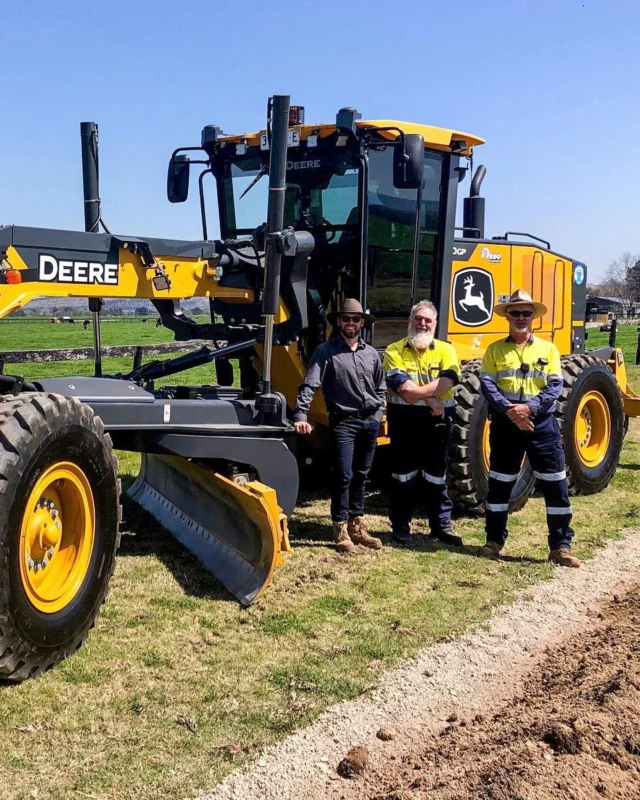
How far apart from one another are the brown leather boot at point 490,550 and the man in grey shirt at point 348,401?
Result: 74 centimetres

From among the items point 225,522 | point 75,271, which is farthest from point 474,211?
point 75,271

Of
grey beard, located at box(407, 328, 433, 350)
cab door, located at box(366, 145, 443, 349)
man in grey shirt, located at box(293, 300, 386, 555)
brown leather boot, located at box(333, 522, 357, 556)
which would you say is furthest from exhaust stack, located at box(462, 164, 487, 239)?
brown leather boot, located at box(333, 522, 357, 556)

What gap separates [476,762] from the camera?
10.7ft

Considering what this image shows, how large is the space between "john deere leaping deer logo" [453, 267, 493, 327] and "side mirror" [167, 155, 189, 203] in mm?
2472

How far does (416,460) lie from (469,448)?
60 centimetres

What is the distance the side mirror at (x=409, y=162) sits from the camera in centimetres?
590

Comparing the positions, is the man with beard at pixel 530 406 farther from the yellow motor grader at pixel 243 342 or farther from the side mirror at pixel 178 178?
the side mirror at pixel 178 178

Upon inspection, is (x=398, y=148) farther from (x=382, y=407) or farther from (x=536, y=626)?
(x=536, y=626)

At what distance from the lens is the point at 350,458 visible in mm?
6363

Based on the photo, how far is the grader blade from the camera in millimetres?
5195

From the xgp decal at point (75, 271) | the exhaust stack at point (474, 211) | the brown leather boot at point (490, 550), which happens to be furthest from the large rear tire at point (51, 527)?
the exhaust stack at point (474, 211)

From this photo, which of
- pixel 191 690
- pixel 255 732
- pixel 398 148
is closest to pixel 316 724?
pixel 255 732

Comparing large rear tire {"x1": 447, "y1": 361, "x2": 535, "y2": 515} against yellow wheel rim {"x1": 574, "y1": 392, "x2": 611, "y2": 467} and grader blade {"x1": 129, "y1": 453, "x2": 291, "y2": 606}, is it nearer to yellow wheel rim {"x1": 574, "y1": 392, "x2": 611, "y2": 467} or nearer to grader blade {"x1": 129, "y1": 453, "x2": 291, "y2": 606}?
yellow wheel rim {"x1": 574, "y1": 392, "x2": 611, "y2": 467}

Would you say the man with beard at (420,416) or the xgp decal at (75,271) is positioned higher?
the xgp decal at (75,271)
